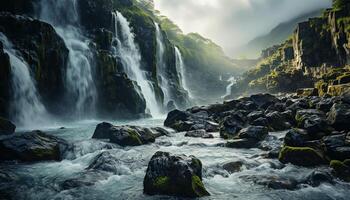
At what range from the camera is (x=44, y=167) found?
17188 mm

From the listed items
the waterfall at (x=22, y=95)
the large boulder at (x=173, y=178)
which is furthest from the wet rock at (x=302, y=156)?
the waterfall at (x=22, y=95)

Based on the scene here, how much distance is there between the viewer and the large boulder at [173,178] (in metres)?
12.8

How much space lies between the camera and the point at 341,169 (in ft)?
50.1

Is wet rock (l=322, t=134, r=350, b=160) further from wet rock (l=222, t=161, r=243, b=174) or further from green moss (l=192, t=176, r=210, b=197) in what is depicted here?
green moss (l=192, t=176, r=210, b=197)

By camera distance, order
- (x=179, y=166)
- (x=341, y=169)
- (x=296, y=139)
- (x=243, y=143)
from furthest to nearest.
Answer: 1. (x=243, y=143)
2. (x=296, y=139)
3. (x=341, y=169)
4. (x=179, y=166)

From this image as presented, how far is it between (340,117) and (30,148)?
925 inches

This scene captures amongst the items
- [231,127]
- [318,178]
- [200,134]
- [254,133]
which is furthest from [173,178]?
[231,127]

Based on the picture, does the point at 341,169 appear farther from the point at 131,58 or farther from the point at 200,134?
the point at 131,58

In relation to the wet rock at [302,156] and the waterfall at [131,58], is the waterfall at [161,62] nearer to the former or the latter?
the waterfall at [131,58]

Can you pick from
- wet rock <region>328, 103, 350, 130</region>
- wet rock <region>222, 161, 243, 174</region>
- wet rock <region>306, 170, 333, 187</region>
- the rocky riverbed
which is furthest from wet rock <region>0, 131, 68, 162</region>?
wet rock <region>328, 103, 350, 130</region>

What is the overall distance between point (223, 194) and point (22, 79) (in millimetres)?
32426

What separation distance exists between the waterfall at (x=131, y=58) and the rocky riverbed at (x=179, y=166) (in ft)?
140

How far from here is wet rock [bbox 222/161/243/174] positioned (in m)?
17.0

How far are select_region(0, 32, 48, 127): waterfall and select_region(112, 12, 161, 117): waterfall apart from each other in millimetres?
29980
